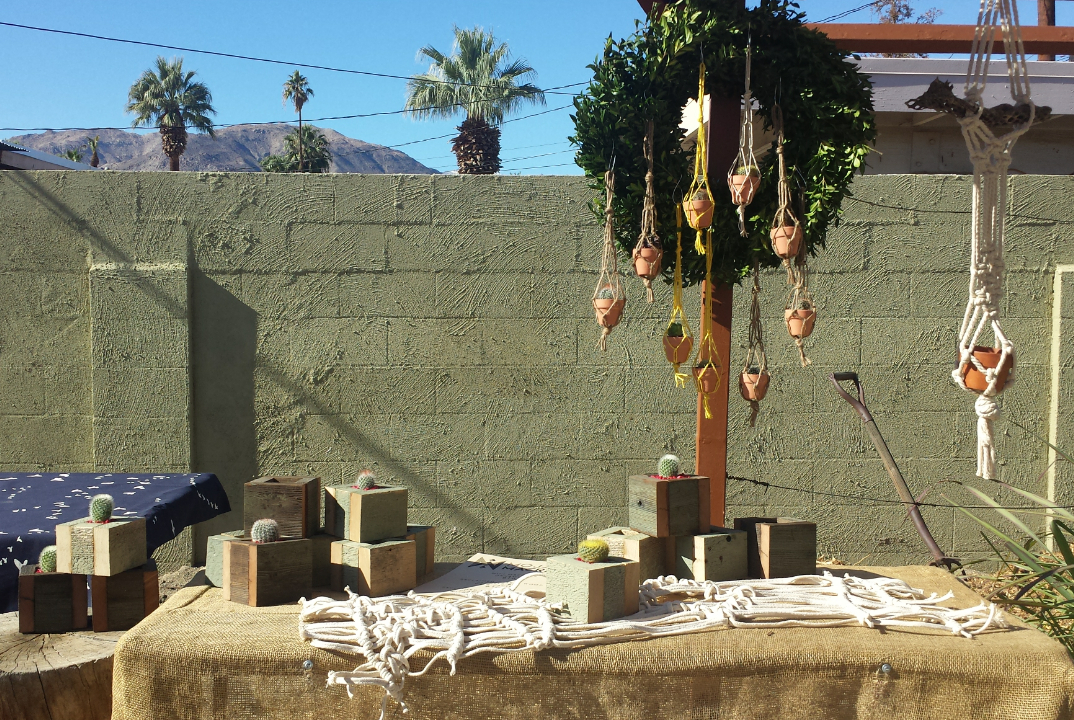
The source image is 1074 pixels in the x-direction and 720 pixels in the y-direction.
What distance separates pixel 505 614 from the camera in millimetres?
1950

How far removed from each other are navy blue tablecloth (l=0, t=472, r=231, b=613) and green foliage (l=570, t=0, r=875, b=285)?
1733mm

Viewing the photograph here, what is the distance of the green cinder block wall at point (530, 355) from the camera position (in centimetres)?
412

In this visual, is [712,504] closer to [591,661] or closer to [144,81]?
[591,661]

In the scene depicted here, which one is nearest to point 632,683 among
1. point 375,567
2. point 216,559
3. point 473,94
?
point 375,567

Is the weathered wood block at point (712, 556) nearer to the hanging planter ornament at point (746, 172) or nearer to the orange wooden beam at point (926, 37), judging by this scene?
the hanging planter ornament at point (746, 172)

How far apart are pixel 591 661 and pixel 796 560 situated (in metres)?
0.77

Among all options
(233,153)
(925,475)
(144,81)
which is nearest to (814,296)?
(925,475)

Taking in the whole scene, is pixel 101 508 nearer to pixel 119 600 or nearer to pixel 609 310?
pixel 119 600

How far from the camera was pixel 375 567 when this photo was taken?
2.18 m

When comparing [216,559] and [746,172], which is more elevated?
[746,172]

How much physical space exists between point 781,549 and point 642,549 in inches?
15.5

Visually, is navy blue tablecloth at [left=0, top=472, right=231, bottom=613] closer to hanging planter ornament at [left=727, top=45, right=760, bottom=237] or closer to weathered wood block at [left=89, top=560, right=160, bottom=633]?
weathered wood block at [left=89, top=560, right=160, bottom=633]

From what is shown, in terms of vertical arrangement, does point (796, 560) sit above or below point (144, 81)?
below

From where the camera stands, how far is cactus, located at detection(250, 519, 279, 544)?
213 centimetres
